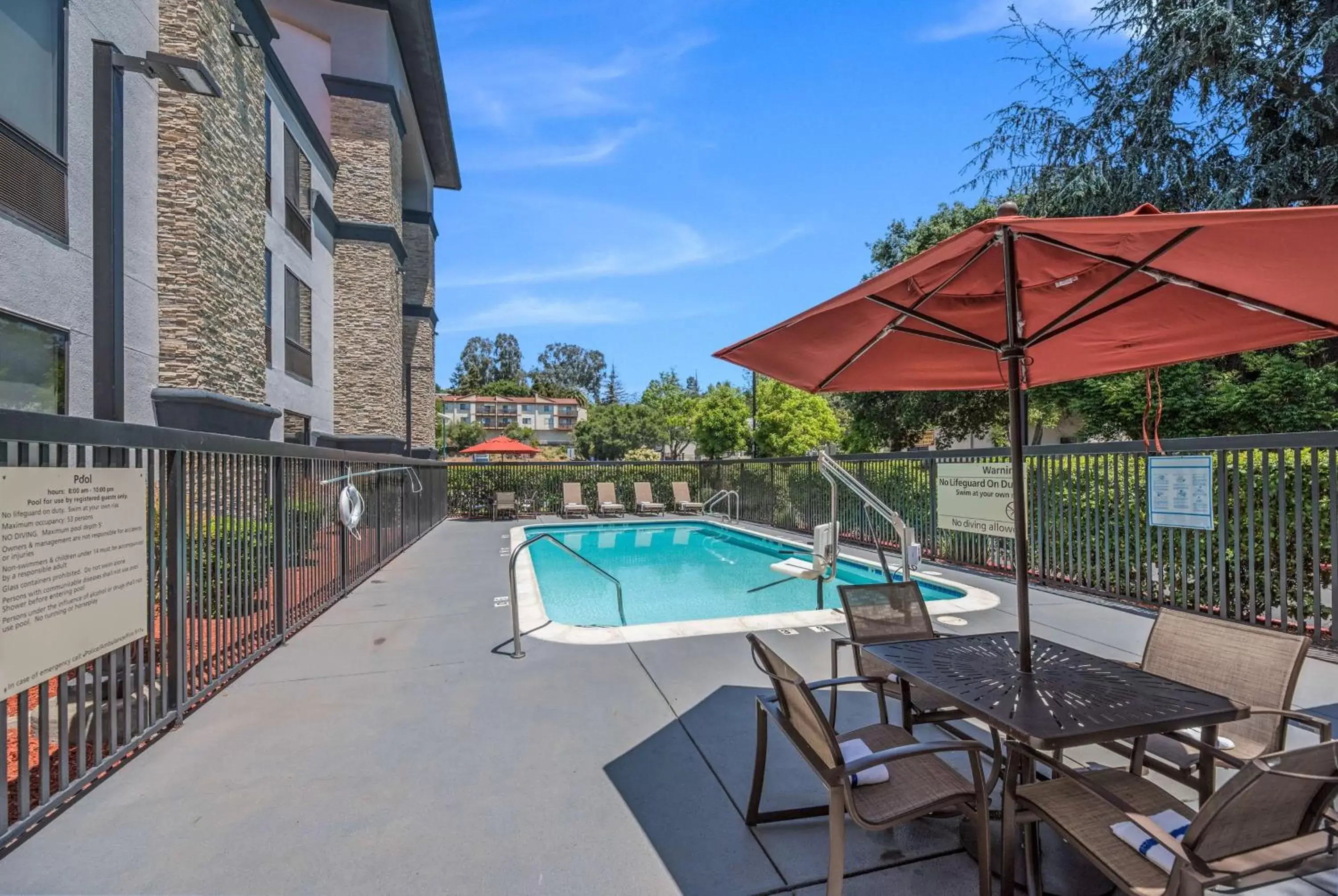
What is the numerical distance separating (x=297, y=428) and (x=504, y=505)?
5.09 meters

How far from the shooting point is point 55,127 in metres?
6.51

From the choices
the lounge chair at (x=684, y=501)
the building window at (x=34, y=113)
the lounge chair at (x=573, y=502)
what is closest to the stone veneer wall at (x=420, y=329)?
the lounge chair at (x=573, y=502)

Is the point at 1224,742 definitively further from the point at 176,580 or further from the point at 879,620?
the point at 176,580

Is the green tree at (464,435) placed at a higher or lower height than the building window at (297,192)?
lower

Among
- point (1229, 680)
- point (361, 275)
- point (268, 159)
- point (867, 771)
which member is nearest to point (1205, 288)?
point (1229, 680)

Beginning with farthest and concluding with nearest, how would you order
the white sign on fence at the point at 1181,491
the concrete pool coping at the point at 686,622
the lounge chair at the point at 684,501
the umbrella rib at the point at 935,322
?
the lounge chair at the point at 684,501, the white sign on fence at the point at 1181,491, the concrete pool coping at the point at 686,622, the umbrella rib at the point at 935,322

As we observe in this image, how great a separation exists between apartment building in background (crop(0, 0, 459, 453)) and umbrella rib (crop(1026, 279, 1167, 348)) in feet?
17.1

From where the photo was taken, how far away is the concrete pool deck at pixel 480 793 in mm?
2215

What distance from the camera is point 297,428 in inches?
524

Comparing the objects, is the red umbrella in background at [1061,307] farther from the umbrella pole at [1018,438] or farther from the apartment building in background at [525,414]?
the apartment building in background at [525,414]

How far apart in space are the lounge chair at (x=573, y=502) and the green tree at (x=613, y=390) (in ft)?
235

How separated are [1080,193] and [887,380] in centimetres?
1232

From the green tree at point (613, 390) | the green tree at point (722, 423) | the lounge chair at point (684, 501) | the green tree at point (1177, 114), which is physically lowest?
the lounge chair at point (684, 501)

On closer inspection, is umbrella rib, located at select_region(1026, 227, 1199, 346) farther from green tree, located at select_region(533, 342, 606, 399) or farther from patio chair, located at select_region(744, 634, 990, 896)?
green tree, located at select_region(533, 342, 606, 399)
